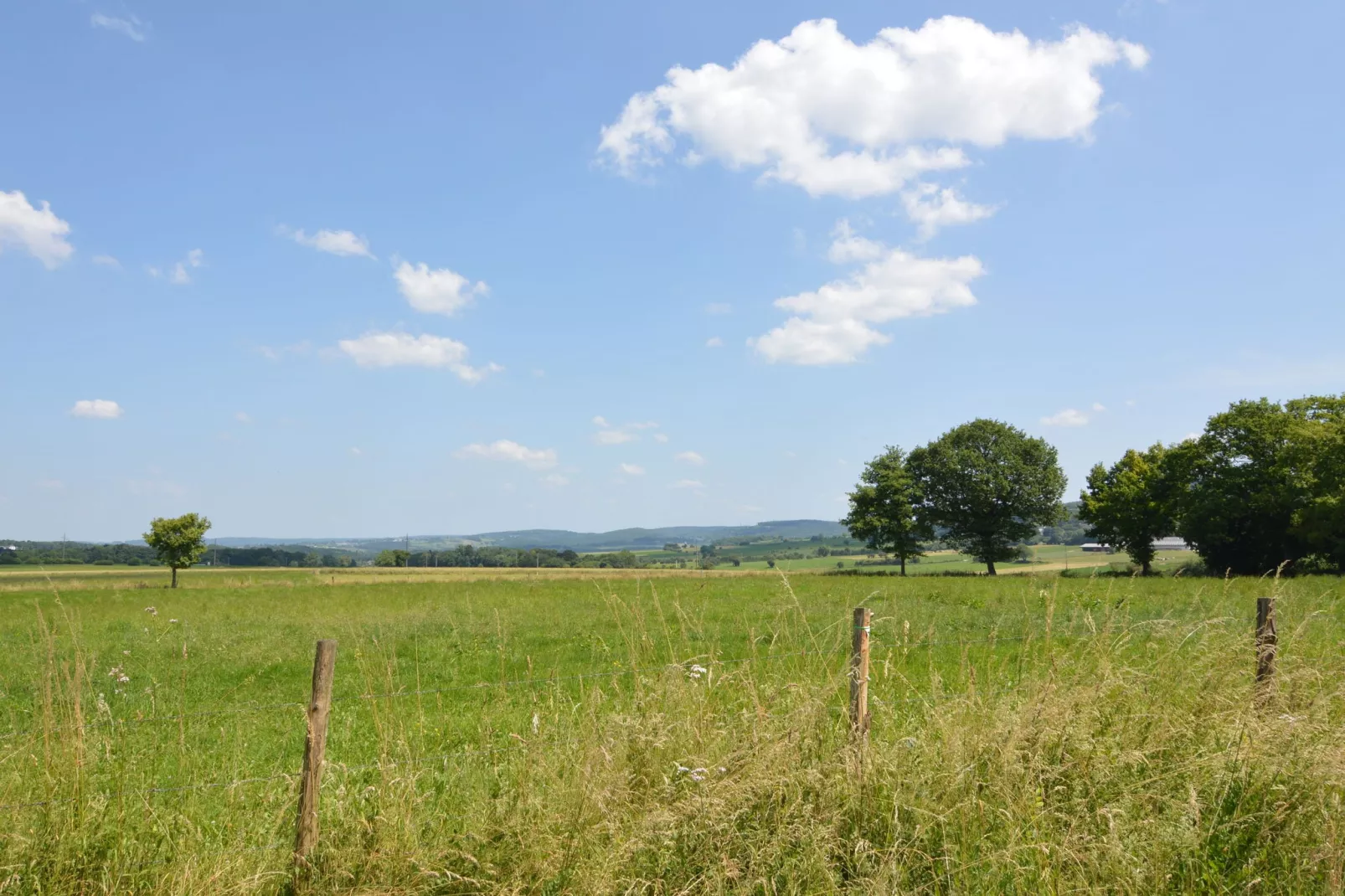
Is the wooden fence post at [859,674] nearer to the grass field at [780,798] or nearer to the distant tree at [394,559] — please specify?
the grass field at [780,798]

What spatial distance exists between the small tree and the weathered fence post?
5767 cm

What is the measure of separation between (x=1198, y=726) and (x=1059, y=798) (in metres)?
1.38

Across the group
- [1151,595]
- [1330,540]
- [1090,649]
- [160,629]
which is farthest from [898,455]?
[1090,649]

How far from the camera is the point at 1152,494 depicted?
52219 millimetres

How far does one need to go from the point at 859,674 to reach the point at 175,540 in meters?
57.9

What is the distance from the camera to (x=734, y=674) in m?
6.18

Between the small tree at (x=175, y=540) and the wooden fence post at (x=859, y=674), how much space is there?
185ft

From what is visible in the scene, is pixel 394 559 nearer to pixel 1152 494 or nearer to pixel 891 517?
pixel 891 517

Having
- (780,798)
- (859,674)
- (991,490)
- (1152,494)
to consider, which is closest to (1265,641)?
(859,674)

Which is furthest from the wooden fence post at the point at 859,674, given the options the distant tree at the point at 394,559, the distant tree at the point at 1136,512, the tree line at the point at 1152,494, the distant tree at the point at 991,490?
the distant tree at the point at 394,559

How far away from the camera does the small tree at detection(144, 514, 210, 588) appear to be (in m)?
52.2

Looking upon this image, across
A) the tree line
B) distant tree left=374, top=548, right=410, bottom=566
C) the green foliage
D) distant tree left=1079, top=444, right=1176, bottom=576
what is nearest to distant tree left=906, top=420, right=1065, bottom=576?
the tree line

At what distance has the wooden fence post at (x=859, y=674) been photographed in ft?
16.5

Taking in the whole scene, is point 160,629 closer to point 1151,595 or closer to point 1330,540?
point 1151,595
